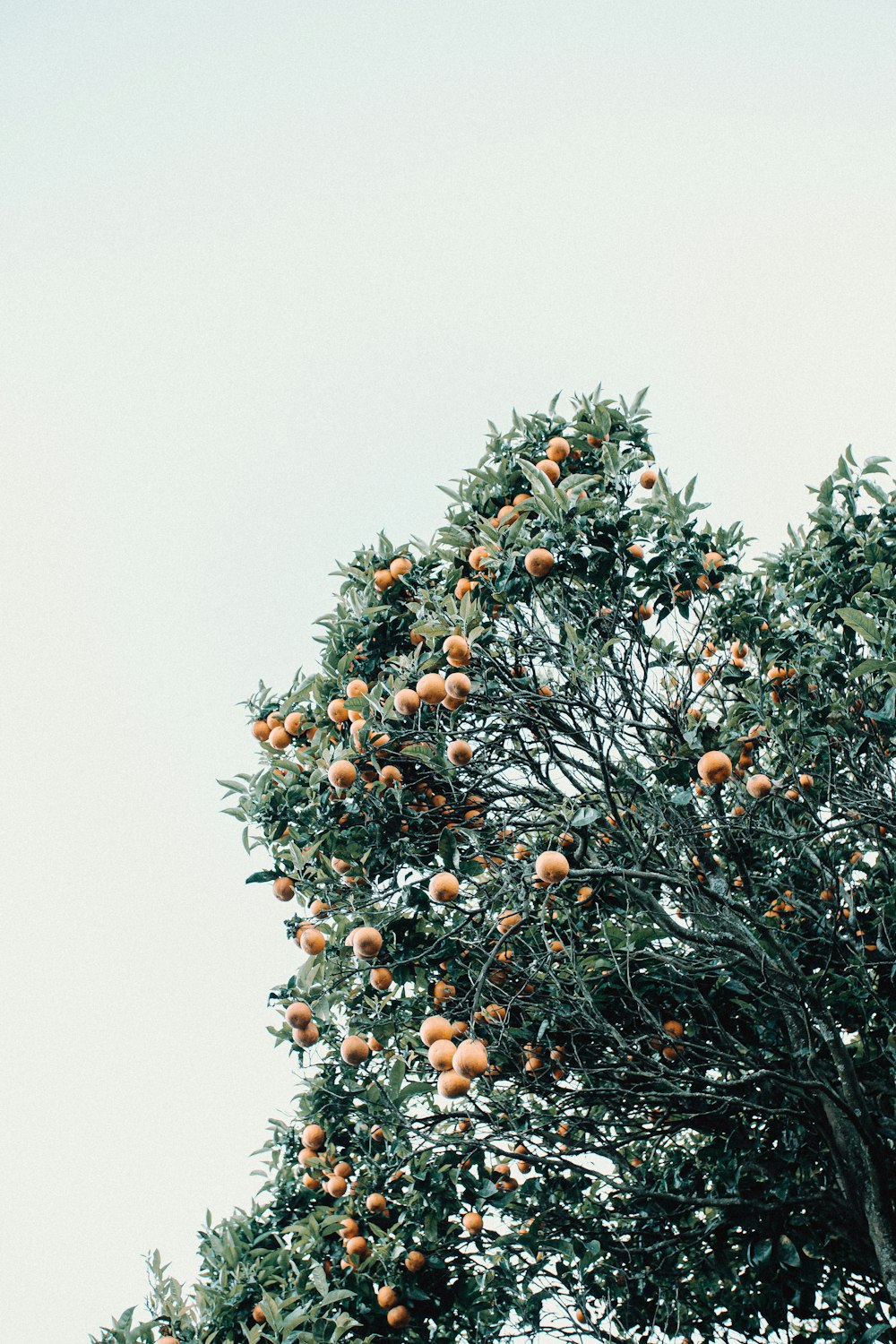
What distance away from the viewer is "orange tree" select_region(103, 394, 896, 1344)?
402cm

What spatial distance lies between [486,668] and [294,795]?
1.04 meters

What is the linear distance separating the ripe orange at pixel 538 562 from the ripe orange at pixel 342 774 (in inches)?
45.1

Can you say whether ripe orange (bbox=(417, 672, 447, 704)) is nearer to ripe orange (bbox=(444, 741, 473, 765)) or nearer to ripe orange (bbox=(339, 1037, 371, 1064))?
ripe orange (bbox=(444, 741, 473, 765))

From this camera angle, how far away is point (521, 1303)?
14.8ft

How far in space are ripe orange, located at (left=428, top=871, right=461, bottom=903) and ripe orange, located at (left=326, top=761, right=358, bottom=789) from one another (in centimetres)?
54

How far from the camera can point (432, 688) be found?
390 centimetres

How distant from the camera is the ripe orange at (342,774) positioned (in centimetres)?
387

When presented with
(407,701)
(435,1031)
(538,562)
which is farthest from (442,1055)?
(538,562)

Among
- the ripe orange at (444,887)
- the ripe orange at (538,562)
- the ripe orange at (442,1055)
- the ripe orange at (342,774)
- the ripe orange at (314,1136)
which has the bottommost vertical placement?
the ripe orange at (442,1055)

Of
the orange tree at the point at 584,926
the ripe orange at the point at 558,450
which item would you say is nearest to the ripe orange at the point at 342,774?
the orange tree at the point at 584,926

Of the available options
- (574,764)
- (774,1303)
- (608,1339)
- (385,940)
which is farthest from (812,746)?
(608,1339)

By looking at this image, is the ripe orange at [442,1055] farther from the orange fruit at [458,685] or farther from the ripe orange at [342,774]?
the orange fruit at [458,685]

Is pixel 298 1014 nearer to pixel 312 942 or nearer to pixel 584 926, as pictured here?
pixel 312 942

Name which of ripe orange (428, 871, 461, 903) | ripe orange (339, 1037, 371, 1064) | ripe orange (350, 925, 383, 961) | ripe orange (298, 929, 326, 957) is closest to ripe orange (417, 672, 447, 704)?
ripe orange (428, 871, 461, 903)
